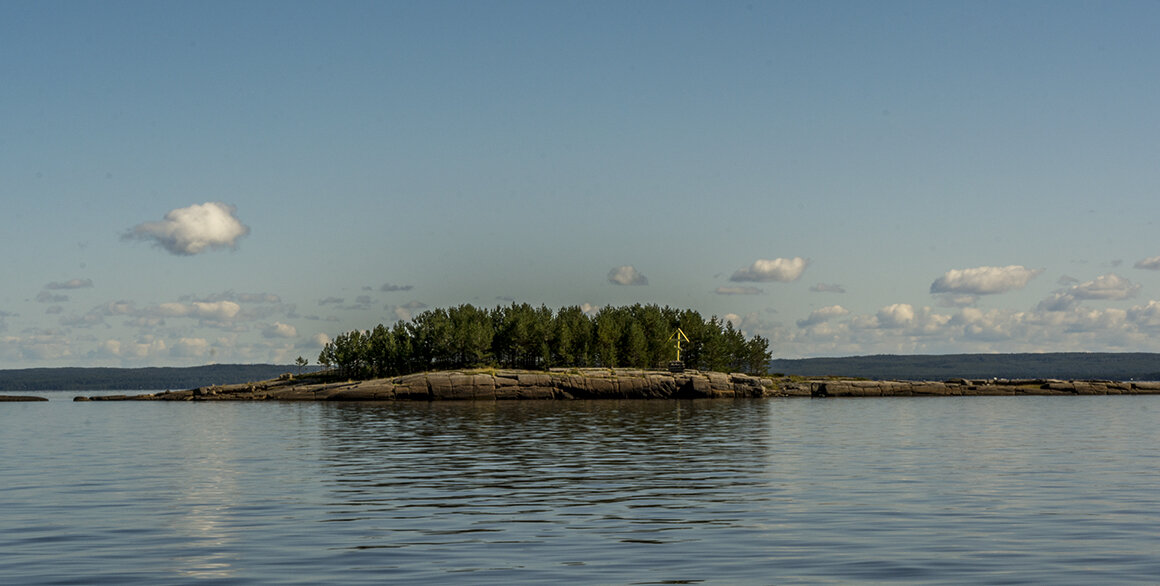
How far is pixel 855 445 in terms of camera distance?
5106 centimetres

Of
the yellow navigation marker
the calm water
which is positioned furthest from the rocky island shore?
the calm water

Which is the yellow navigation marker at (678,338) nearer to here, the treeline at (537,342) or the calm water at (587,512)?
the treeline at (537,342)

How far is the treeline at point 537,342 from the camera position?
182625 mm

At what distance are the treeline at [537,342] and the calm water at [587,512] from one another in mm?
127743

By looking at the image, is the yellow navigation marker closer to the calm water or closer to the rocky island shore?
the rocky island shore

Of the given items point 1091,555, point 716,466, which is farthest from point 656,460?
point 1091,555

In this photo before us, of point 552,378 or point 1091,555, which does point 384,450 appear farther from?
point 552,378

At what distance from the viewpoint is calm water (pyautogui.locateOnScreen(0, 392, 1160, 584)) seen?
18.4 meters

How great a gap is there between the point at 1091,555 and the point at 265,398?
174855mm

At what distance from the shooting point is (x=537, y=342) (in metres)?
184

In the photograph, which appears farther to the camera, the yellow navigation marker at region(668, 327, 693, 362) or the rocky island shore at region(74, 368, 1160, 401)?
the yellow navigation marker at region(668, 327, 693, 362)

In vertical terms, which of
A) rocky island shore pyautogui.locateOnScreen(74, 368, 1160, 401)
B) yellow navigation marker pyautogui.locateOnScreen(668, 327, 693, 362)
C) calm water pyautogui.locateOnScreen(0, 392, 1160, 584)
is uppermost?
yellow navigation marker pyautogui.locateOnScreen(668, 327, 693, 362)

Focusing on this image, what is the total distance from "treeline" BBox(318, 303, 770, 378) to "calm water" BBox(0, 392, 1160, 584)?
12774cm

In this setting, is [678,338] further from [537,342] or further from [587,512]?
[587,512]
